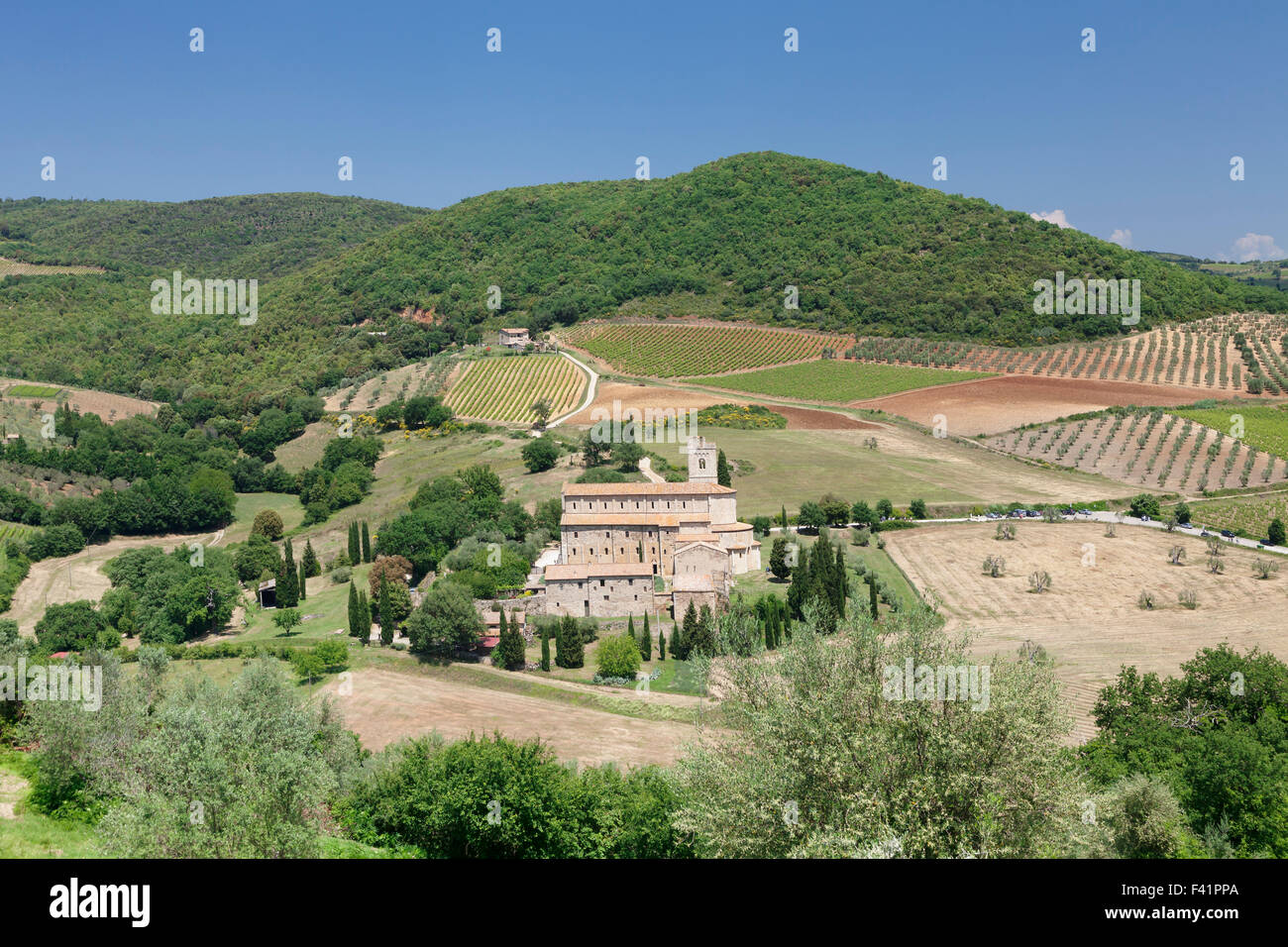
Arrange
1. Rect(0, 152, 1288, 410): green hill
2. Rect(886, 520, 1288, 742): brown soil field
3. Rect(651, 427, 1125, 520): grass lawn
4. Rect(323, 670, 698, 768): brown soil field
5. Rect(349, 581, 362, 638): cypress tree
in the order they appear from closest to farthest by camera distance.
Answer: Rect(323, 670, 698, 768): brown soil field < Rect(886, 520, 1288, 742): brown soil field < Rect(349, 581, 362, 638): cypress tree < Rect(651, 427, 1125, 520): grass lawn < Rect(0, 152, 1288, 410): green hill

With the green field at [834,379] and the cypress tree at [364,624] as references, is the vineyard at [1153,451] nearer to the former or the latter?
the green field at [834,379]

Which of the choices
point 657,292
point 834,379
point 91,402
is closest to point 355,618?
point 834,379

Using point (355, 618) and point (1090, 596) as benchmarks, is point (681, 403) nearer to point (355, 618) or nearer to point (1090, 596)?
point (1090, 596)

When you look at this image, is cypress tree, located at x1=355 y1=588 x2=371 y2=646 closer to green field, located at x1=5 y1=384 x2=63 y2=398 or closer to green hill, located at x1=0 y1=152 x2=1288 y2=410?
green hill, located at x1=0 y1=152 x2=1288 y2=410

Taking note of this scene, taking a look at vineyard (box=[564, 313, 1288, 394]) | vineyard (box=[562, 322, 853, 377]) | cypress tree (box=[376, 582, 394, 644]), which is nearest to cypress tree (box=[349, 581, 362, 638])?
cypress tree (box=[376, 582, 394, 644])
